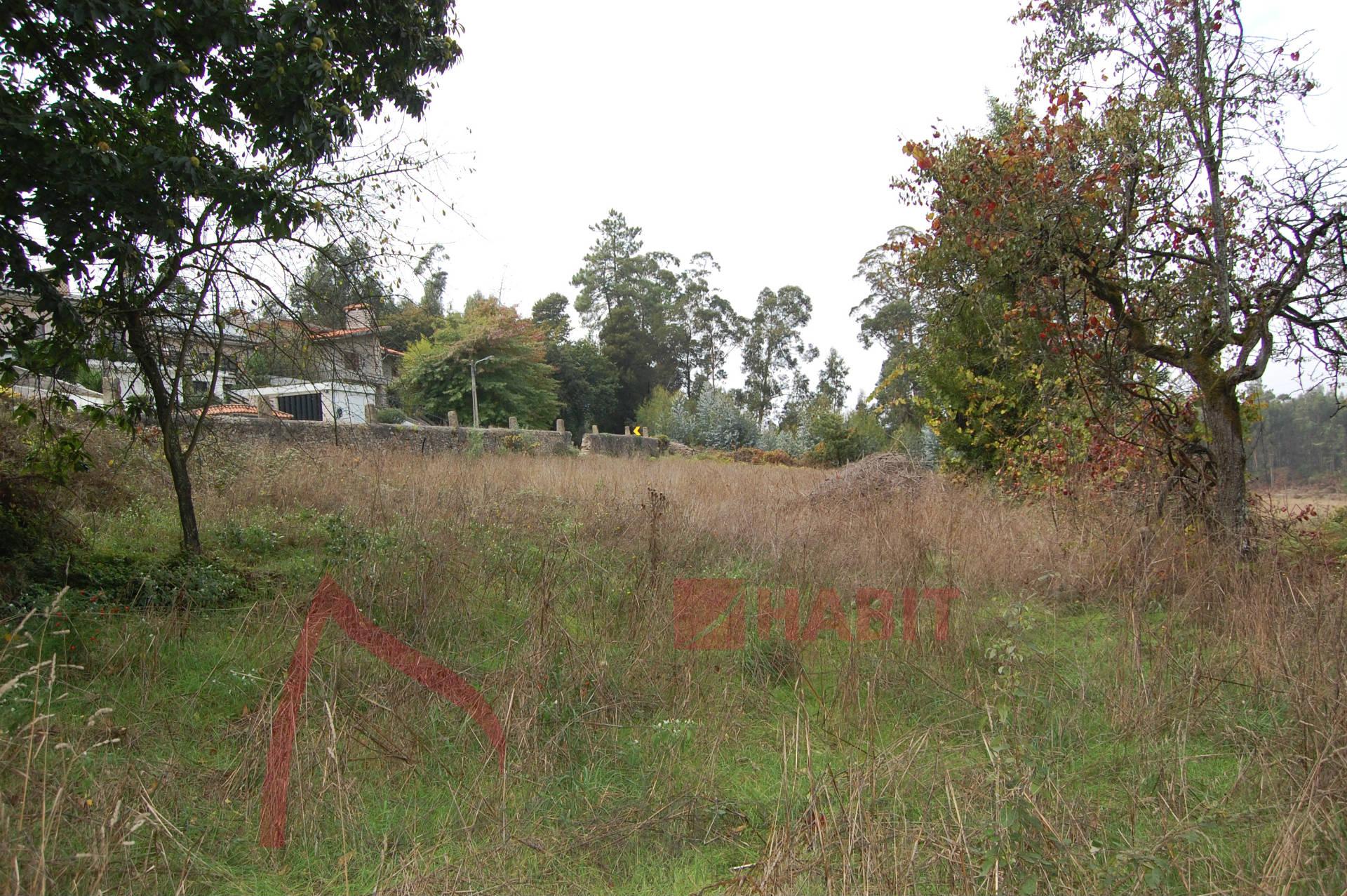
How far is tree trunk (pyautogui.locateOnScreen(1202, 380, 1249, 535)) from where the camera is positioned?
620cm

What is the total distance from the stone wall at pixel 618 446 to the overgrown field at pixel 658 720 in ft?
47.9

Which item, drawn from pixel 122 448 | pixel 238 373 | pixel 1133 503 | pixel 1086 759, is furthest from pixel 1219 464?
pixel 122 448

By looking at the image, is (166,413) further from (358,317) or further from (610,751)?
(610,751)

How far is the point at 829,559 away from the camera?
6.18m

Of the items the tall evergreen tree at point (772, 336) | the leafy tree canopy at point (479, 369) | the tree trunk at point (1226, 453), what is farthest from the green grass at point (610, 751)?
the tall evergreen tree at point (772, 336)

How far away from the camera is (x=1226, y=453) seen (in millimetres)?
6320

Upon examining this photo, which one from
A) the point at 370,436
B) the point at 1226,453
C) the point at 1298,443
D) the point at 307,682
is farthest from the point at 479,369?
the point at 307,682

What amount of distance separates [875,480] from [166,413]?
8274 millimetres

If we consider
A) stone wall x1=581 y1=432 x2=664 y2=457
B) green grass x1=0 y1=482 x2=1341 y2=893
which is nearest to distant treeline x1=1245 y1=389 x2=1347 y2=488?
green grass x1=0 y1=482 x2=1341 y2=893

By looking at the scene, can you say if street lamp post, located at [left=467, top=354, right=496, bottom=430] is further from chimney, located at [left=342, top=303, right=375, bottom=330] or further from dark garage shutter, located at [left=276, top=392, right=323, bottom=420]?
chimney, located at [left=342, top=303, right=375, bottom=330]

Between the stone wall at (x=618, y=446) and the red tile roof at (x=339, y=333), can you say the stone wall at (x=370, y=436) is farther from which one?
the stone wall at (x=618, y=446)

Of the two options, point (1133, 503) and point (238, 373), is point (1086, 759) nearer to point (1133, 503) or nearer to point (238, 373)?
point (1133, 503)

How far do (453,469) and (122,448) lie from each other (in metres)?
3.69

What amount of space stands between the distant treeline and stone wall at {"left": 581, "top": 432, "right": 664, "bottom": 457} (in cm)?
1429
